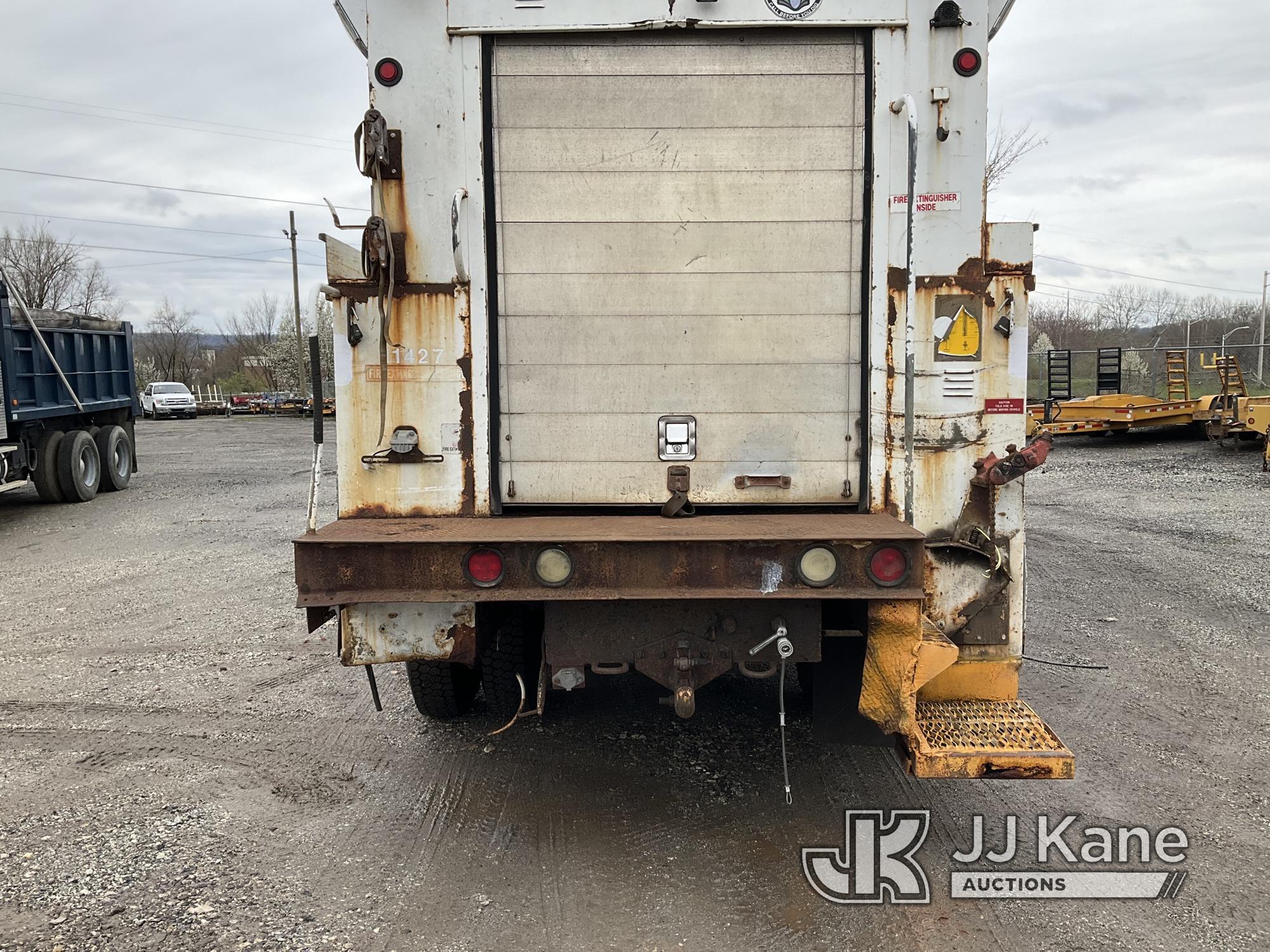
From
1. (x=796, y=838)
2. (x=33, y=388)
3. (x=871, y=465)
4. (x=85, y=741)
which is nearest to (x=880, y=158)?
(x=871, y=465)

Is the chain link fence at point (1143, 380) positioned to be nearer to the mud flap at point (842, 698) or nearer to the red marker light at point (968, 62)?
the red marker light at point (968, 62)

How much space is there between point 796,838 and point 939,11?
126 inches

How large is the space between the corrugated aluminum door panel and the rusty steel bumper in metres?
0.61

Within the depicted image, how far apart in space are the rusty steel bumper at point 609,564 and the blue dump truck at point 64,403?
10782mm

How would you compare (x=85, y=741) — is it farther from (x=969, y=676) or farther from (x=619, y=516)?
(x=969, y=676)

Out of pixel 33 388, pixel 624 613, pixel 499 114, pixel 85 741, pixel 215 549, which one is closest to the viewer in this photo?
pixel 624 613

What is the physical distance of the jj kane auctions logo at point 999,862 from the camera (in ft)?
11.1

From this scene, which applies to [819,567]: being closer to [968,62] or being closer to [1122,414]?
[968,62]

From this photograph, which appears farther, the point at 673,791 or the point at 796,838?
the point at 673,791

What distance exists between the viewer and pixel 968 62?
11.9 feet

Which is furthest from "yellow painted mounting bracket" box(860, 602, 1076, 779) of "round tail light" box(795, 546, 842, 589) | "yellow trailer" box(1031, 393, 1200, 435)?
"yellow trailer" box(1031, 393, 1200, 435)

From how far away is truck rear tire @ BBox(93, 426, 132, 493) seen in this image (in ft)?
48.8

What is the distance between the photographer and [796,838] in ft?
12.3

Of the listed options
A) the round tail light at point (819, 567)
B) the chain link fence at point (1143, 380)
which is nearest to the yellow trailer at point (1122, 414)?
the chain link fence at point (1143, 380)
